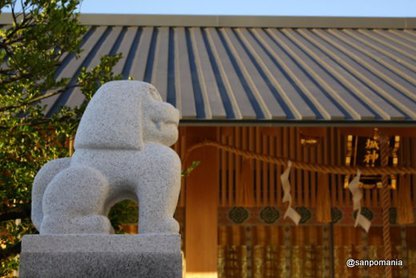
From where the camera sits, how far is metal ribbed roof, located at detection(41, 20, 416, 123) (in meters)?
7.63

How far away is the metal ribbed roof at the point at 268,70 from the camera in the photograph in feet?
25.0

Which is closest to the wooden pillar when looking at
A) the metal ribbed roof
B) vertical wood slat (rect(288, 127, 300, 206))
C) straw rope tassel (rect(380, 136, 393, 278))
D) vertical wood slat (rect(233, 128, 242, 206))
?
vertical wood slat (rect(233, 128, 242, 206))

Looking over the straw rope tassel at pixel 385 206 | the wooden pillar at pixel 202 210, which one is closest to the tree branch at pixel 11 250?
the wooden pillar at pixel 202 210

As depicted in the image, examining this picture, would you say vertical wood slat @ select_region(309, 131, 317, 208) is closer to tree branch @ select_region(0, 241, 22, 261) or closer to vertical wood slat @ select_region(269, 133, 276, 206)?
vertical wood slat @ select_region(269, 133, 276, 206)

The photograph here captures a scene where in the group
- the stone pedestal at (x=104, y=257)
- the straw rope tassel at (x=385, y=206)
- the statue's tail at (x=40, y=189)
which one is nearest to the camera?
the stone pedestal at (x=104, y=257)

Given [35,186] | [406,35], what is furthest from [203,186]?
[406,35]

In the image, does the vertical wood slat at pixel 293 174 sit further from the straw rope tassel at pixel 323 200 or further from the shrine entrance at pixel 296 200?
the straw rope tassel at pixel 323 200

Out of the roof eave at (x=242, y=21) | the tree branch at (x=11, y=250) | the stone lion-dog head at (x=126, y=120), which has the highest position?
the roof eave at (x=242, y=21)

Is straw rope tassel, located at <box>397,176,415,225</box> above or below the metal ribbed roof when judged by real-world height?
below

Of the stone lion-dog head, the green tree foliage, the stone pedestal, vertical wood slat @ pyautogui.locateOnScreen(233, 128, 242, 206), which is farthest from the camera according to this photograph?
vertical wood slat @ pyautogui.locateOnScreen(233, 128, 242, 206)

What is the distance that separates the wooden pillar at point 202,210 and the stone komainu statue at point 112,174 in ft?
14.7

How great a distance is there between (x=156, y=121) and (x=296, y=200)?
5748 millimetres

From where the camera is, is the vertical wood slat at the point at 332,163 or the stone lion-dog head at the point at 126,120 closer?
the stone lion-dog head at the point at 126,120

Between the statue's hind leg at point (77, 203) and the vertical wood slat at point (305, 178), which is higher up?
the vertical wood slat at point (305, 178)
